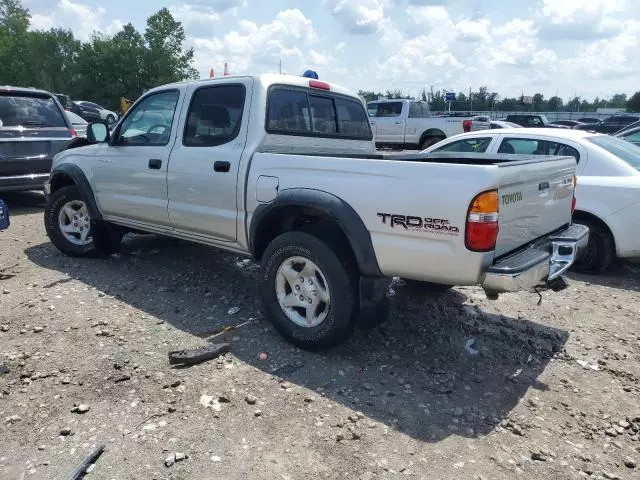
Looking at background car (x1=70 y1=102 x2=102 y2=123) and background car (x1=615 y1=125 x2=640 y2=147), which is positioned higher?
background car (x1=70 y1=102 x2=102 y2=123)

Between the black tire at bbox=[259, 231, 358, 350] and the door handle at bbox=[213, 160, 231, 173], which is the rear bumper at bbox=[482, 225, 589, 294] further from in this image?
the door handle at bbox=[213, 160, 231, 173]

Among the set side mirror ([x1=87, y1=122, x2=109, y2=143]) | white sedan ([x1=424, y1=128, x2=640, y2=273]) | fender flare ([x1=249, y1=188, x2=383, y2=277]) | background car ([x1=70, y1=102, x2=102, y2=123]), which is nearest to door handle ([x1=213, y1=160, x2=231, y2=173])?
fender flare ([x1=249, y1=188, x2=383, y2=277])

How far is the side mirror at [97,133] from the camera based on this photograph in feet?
18.4

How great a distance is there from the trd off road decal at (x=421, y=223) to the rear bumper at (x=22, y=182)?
682 cm

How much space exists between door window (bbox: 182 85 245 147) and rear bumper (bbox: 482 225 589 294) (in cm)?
234

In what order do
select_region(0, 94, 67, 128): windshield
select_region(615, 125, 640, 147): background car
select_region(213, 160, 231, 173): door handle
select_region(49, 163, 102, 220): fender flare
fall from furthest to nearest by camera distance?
select_region(615, 125, 640, 147): background car
select_region(0, 94, 67, 128): windshield
select_region(49, 163, 102, 220): fender flare
select_region(213, 160, 231, 173): door handle

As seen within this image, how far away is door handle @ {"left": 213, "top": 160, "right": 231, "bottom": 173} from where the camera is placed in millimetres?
4301

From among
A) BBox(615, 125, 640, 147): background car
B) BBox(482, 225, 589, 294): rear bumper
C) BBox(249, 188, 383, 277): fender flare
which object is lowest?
BBox(482, 225, 589, 294): rear bumper

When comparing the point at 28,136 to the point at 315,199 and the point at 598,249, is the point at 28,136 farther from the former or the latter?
the point at 598,249

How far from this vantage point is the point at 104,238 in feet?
19.8

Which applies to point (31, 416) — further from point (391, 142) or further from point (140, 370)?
point (391, 142)

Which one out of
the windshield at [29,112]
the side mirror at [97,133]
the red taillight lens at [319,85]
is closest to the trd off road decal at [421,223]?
the red taillight lens at [319,85]

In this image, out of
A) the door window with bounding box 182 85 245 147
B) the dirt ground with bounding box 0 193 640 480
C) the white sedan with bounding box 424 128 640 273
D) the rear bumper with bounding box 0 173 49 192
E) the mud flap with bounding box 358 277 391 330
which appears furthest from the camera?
the rear bumper with bounding box 0 173 49 192

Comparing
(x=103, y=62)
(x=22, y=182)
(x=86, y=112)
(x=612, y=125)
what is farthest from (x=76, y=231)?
(x=103, y=62)
